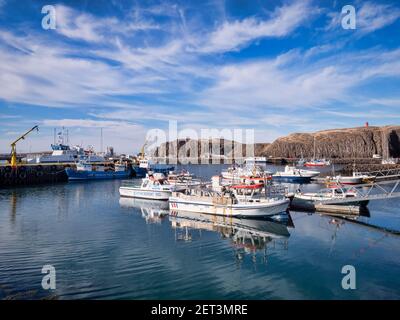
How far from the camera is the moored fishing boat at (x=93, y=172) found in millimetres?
78188

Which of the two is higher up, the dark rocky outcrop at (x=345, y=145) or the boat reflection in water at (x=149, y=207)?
the dark rocky outcrop at (x=345, y=145)

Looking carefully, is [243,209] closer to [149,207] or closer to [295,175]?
[149,207]

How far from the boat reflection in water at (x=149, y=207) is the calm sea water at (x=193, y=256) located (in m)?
0.58

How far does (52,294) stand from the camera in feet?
50.7

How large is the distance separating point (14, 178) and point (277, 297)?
223 feet

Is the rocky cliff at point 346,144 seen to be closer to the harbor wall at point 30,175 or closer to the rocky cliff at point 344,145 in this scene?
the rocky cliff at point 344,145

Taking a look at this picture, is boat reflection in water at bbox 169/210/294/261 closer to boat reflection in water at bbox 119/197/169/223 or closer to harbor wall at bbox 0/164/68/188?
boat reflection in water at bbox 119/197/169/223

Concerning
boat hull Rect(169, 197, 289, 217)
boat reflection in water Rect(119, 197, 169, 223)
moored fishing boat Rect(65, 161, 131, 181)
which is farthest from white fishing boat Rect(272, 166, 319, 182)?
moored fishing boat Rect(65, 161, 131, 181)

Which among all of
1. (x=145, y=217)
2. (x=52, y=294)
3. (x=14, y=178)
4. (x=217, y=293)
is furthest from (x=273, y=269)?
(x=14, y=178)

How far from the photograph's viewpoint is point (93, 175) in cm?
8150

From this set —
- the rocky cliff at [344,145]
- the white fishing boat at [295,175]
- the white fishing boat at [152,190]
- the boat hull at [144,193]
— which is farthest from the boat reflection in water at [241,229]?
the rocky cliff at [344,145]

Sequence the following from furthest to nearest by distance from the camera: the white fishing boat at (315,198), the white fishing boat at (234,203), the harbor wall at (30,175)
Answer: the harbor wall at (30,175) → the white fishing boat at (315,198) → the white fishing boat at (234,203)
